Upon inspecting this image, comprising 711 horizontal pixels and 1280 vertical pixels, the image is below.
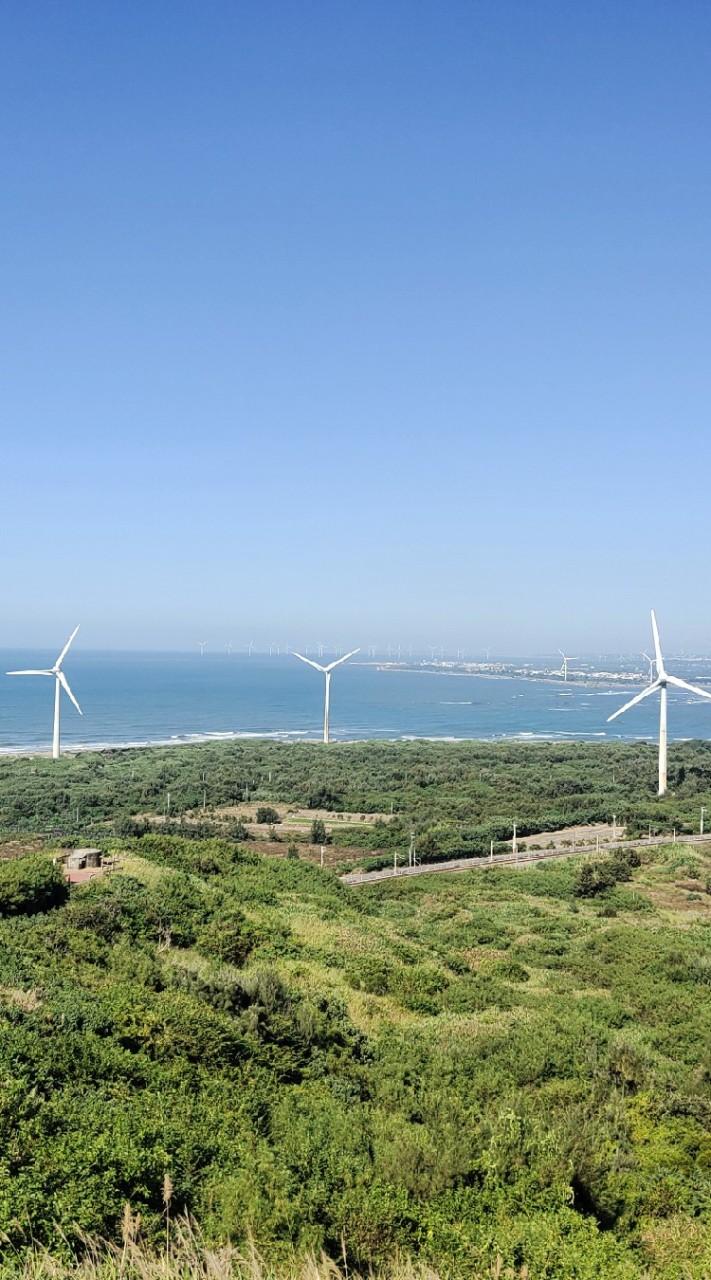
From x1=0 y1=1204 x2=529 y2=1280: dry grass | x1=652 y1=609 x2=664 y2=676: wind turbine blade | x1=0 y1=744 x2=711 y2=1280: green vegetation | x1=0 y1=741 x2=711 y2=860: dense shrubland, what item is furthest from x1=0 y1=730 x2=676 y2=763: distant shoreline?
x1=0 y1=1204 x2=529 y2=1280: dry grass

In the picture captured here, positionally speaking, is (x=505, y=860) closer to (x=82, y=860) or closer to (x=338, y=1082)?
(x=82, y=860)

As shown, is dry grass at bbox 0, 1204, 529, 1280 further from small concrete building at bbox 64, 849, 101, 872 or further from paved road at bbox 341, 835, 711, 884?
paved road at bbox 341, 835, 711, 884

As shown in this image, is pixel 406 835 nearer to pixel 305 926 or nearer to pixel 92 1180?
pixel 305 926

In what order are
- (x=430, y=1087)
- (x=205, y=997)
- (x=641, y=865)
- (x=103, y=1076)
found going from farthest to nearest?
(x=641, y=865) → (x=205, y=997) → (x=430, y=1087) → (x=103, y=1076)

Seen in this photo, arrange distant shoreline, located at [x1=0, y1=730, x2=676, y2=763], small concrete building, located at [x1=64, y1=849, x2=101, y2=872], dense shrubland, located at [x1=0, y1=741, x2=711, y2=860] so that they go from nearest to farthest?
1. small concrete building, located at [x1=64, y1=849, x2=101, y2=872]
2. dense shrubland, located at [x1=0, y1=741, x2=711, y2=860]
3. distant shoreline, located at [x1=0, y1=730, x2=676, y2=763]

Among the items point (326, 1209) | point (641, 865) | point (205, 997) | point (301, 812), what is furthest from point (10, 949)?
point (301, 812)

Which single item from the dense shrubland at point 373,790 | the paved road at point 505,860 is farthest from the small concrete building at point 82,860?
the dense shrubland at point 373,790
